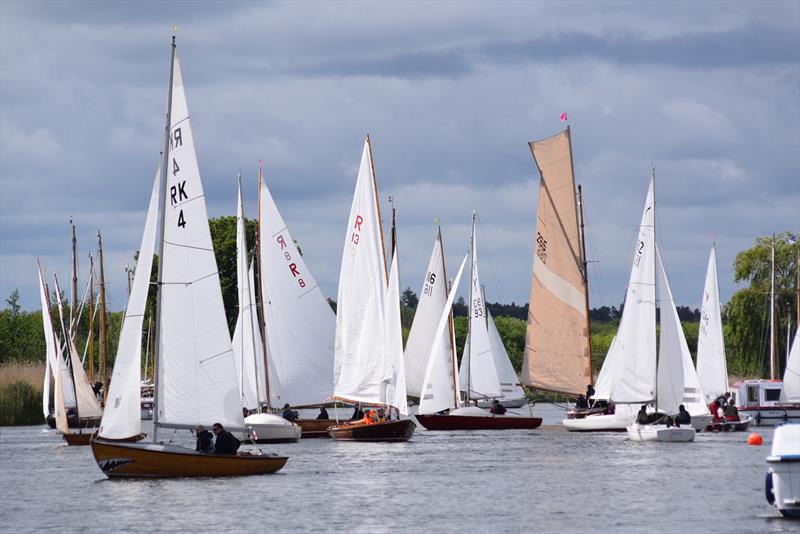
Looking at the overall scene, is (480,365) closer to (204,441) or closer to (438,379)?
(438,379)

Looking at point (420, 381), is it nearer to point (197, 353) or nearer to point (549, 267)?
point (549, 267)

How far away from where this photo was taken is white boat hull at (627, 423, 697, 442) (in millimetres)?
72188

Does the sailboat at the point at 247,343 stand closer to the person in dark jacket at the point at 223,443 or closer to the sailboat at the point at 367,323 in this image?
the sailboat at the point at 367,323

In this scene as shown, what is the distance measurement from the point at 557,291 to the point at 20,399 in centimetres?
3434

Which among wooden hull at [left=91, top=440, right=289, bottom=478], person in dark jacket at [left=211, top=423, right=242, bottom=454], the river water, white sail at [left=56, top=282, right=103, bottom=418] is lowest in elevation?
the river water

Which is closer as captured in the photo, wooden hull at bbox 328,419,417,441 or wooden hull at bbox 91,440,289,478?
wooden hull at bbox 91,440,289,478

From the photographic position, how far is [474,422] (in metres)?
84.8

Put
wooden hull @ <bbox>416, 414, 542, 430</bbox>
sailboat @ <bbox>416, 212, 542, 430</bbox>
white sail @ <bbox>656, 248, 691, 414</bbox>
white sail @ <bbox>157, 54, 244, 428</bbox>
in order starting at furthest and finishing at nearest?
wooden hull @ <bbox>416, 414, 542, 430</bbox>
sailboat @ <bbox>416, 212, 542, 430</bbox>
white sail @ <bbox>656, 248, 691, 414</bbox>
white sail @ <bbox>157, 54, 244, 428</bbox>

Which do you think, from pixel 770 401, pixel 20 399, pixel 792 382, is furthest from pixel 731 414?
pixel 20 399

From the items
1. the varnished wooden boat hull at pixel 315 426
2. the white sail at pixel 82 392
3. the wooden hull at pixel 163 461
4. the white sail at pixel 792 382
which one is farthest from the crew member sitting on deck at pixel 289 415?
the white sail at pixel 792 382

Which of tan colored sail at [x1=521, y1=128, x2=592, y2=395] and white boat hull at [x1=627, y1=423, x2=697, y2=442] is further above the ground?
tan colored sail at [x1=521, y1=128, x2=592, y2=395]

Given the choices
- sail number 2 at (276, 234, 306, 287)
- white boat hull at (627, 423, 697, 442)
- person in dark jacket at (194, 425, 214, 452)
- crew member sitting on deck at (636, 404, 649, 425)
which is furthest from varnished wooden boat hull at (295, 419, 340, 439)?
person in dark jacket at (194, 425, 214, 452)

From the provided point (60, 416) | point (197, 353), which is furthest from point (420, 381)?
point (197, 353)

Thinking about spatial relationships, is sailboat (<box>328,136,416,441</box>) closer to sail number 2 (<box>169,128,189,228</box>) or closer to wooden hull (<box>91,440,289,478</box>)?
wooden hull (<box>91,440,289,478</box>)
